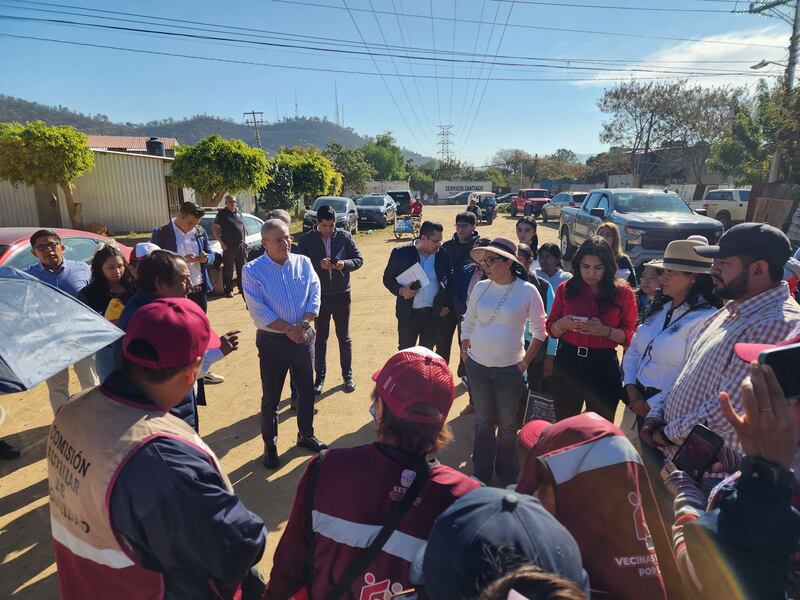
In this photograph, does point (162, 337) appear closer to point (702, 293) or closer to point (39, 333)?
point (39, 333)

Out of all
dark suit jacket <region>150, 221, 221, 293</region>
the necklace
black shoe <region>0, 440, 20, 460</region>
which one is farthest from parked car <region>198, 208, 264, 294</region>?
the necklace

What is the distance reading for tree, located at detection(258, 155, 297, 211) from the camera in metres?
23.7

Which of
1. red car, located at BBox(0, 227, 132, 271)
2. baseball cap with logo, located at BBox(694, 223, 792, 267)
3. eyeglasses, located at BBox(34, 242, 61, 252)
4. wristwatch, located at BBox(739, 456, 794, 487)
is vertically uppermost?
baseball cap with logo, located at BBox(694, 223, 792, 267)

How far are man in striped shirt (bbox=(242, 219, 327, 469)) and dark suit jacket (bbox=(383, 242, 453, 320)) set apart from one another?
1.18 m

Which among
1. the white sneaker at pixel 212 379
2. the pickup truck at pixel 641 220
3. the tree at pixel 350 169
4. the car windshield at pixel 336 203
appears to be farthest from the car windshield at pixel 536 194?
the white sneaker at pixel 212 379

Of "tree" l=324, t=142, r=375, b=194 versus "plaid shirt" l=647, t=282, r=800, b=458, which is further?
"tree" l=324, t=142, r=375, b=194

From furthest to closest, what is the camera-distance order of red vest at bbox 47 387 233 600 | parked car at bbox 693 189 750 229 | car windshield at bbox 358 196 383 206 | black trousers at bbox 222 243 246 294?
car windshield at bbox 358 196 383 206, parked car at bbox 693 189 750 229, black trousers at bbox 222 243 246 294, red vest at bbox 47 387 233 600

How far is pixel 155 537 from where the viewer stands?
1.32 metres

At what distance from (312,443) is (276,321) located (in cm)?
122

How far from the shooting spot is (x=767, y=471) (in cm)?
121

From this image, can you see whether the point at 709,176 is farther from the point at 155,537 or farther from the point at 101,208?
the point at 155,537

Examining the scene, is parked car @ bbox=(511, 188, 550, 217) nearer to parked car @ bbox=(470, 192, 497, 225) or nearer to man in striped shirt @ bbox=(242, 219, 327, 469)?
parked car @ bbox=(470, 192, 497, 225)

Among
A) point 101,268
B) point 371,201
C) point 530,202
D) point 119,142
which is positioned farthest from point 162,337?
point 119,142

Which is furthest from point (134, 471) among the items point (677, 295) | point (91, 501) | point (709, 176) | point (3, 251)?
point (709, 176)
